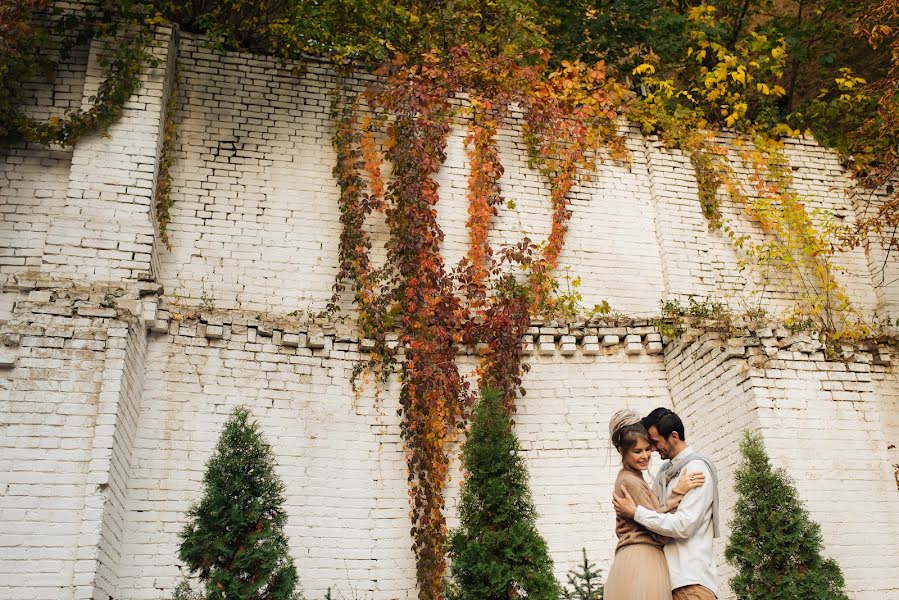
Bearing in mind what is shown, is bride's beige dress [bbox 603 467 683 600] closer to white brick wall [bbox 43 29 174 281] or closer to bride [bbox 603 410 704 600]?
bride [bbox 603 410 704 600]

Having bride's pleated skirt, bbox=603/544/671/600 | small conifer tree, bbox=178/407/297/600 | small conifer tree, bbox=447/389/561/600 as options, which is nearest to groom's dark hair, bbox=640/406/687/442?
bride's pleated skirt, bbox=603/544/671/600

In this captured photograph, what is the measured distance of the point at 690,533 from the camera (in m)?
4.40

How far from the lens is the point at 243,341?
7.95 m

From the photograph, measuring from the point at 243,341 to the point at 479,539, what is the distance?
2.93 metres

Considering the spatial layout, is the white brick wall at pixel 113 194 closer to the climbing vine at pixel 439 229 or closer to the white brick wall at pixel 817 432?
the climbing vine at pixel 439 229

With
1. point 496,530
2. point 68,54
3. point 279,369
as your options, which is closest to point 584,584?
point 496,530

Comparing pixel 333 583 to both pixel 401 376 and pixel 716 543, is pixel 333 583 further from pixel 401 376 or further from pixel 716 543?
pixel 716 543

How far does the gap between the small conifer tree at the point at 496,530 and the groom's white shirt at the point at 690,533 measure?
1.93m

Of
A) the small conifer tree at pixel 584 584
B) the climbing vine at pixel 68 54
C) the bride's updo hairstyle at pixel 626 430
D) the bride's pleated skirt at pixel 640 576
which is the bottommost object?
the bride's pleated skirt at pixel 640 576

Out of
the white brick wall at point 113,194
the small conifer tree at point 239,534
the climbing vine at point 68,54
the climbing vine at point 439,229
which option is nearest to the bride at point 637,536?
the small conifer tree at point 239,534

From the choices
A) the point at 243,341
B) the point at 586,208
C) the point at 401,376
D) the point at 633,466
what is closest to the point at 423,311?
the point at 401,376

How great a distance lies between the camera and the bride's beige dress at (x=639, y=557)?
4344 millimetres

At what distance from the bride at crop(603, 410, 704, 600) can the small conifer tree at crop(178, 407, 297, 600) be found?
2.52 metres

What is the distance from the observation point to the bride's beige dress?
4.34 meters
